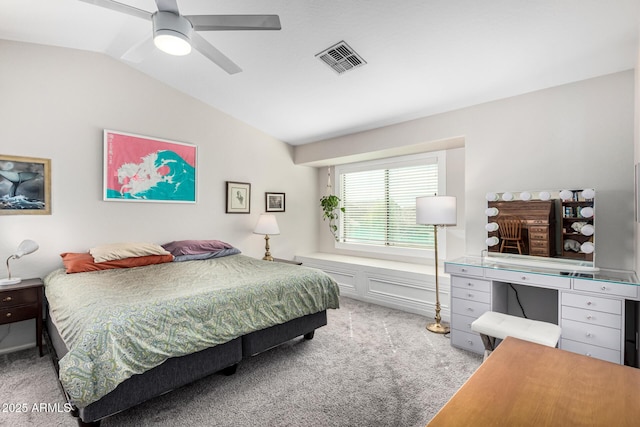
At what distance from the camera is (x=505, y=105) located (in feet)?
10.4

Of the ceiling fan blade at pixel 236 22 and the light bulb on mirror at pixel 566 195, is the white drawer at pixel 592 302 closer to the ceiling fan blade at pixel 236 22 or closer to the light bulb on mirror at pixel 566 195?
the light bulb on mirror at pixel 566 195

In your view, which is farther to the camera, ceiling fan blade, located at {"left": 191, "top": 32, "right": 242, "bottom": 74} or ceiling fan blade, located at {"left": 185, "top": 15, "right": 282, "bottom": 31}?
ceiling fan blade, located at {"left": 191, "top": 32, "right": 242, "bottom": 74}

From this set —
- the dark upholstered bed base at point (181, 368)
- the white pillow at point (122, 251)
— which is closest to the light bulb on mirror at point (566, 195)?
the dark upholstered bed base at point (181, 368)

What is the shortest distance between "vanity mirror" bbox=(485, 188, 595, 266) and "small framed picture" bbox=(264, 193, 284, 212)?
3062 mm

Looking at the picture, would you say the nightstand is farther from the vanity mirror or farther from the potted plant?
the vanity mirror

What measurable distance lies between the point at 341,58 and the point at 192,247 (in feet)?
8.96

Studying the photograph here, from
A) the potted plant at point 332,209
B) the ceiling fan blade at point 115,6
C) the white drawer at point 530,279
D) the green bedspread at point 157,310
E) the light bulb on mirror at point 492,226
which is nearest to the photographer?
the green bedspread at point 157,310

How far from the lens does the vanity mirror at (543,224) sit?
262 cm

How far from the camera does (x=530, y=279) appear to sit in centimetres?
252

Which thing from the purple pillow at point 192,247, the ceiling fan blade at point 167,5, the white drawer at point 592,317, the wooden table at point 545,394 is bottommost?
the white drawer at point 592,317

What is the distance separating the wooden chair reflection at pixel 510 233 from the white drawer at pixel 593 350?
0.86 metres

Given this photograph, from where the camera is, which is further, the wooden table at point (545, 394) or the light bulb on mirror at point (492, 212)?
the light bulb on mirror at point (492, 212)

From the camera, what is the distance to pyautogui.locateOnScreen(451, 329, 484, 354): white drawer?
275 centimetres

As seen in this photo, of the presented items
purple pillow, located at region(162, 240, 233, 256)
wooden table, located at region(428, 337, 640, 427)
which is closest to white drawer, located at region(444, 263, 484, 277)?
wooden table, located at region(428, 337, 640, 427)
